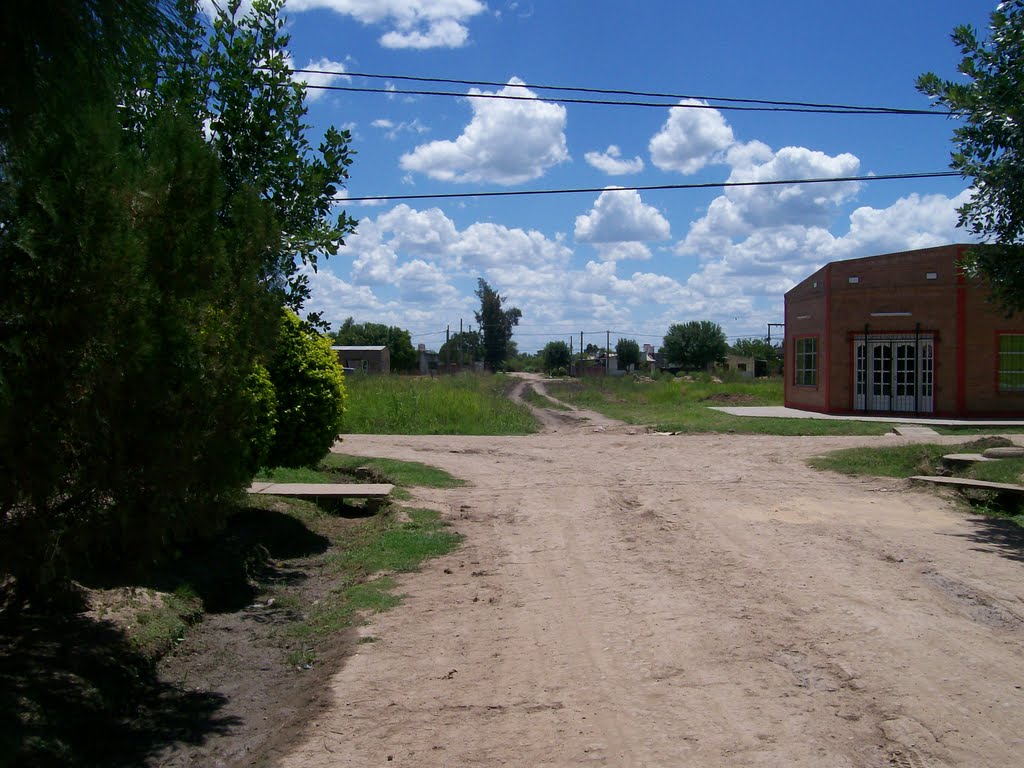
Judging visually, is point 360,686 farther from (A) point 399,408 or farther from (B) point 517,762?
(A) point 399,408

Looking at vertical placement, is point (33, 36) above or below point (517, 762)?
above

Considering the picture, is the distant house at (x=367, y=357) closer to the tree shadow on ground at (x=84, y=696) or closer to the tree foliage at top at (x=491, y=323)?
the tree foliage at top at (x=491, y=323)

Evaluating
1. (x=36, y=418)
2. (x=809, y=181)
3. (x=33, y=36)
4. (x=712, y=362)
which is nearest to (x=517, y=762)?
(x=36, y=418)

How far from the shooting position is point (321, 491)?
39.0ft

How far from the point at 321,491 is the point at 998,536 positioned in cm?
858

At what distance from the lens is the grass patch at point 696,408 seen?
80.9ft

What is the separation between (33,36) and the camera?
443cm

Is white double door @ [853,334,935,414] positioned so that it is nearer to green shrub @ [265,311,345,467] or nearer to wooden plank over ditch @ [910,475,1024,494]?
wooden plank over ditch @ [910,475,1024,494]

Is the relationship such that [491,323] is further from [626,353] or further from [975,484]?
[975,484]

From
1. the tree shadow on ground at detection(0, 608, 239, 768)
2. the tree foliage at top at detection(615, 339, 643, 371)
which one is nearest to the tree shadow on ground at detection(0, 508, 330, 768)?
the tree shadow on ground at detection(0, 608, 239, 768)

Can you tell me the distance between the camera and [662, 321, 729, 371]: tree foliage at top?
9144cm

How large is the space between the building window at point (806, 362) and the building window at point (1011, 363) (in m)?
5.92

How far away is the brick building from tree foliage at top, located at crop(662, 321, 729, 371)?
201 ft

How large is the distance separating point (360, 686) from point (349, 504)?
22.9ft
